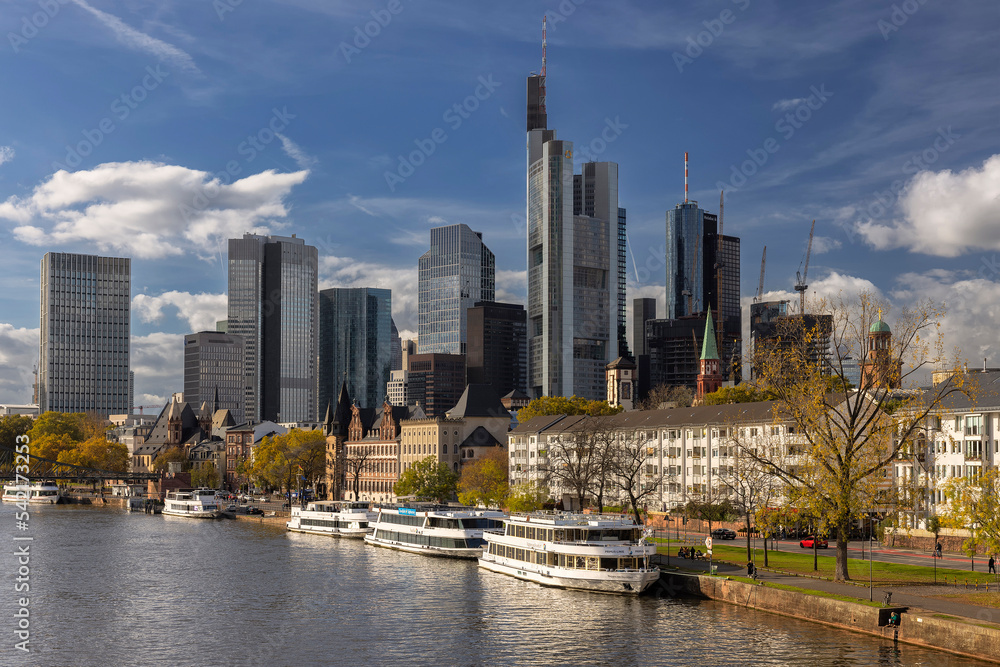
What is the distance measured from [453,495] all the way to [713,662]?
121 meters

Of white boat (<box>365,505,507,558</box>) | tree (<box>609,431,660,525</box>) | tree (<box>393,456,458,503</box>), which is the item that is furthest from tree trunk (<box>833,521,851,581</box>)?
tree (<box>393,456,458,503</box>)

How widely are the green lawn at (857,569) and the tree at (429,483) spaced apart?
7260 cm

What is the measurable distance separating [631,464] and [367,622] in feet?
235

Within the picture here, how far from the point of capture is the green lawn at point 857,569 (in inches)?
2943

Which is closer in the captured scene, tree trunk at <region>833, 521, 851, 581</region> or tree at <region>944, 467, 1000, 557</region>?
tree at <region>944, 467, 1000, 557</region>

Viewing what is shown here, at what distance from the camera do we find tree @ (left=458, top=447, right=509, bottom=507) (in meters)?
158

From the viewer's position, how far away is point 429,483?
561ft

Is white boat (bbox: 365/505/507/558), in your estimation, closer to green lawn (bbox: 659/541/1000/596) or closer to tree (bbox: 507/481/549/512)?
tree (bbox: 507/481/549/512)

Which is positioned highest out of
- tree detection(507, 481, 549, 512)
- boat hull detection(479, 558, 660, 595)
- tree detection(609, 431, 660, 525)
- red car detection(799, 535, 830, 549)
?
tree detection(609, 431, 660, 525)

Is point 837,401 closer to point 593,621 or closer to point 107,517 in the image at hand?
point 593,621

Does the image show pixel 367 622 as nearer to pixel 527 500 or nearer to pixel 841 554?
pixel 841 554

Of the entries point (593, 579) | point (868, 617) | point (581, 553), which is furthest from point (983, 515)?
point (581, 553)

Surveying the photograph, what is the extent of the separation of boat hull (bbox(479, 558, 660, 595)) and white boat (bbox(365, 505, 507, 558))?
22872 mm

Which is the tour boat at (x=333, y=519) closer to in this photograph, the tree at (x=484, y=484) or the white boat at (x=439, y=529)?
the tree at (x=484, y=484)
